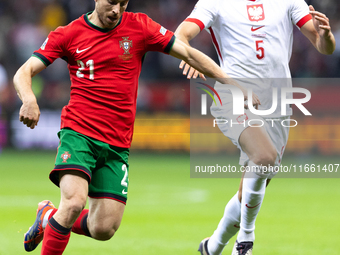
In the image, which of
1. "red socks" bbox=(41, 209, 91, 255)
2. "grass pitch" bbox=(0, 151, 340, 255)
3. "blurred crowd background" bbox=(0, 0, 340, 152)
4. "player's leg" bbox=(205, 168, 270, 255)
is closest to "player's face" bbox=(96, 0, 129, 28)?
"red socks" bbox=(41, 209, 91, 255)

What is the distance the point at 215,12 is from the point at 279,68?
76cm

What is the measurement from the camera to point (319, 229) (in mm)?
6250

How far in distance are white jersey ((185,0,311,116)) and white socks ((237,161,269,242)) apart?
26.0 inches

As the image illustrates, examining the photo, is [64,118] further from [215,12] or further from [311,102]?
[311,102]

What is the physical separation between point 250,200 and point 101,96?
149 cm

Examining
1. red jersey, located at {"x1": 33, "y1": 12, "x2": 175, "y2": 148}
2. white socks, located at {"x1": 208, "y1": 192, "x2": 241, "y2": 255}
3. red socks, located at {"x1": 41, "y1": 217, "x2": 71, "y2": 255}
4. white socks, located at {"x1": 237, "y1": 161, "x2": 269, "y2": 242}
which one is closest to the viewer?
red socks, located at {"x1": 41, "y1": 217, "x2": 71, "y2": 255}

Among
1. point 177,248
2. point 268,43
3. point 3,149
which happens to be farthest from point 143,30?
point 3,149

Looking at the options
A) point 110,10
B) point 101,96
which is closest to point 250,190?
point 101,96

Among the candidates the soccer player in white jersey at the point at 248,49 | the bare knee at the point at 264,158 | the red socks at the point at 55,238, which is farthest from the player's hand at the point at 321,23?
the red socks at the point at 55,238

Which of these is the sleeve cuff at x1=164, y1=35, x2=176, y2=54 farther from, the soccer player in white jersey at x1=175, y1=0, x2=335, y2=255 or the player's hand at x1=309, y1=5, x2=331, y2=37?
the player's hand at x1=309, y1=5, x2=331, y2=37

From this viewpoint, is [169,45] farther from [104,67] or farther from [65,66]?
[65,66]

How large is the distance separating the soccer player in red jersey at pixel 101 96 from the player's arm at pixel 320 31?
3.50ft

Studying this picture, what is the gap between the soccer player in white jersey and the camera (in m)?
4.51

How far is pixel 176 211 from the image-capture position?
24.1 feet
